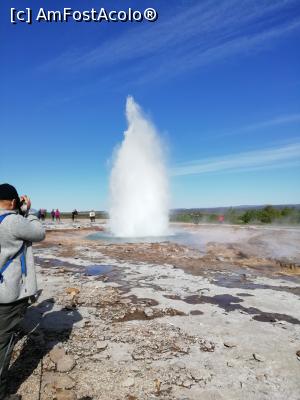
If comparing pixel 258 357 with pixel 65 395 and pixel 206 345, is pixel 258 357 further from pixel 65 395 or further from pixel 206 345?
pixel 65 395

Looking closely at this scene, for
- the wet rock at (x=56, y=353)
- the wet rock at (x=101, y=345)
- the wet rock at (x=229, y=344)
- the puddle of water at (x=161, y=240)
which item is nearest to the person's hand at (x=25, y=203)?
the wet rock at (x=56, y=353)

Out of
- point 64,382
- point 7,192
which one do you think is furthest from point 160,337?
point 7,192

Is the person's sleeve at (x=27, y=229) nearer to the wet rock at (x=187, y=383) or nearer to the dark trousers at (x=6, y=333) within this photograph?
the dark trousers at (x=6, y=333)

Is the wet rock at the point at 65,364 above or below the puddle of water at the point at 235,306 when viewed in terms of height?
above

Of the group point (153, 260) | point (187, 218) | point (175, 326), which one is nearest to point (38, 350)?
point (175, 326)

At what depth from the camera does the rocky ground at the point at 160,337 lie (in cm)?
404

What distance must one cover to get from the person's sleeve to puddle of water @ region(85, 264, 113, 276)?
7204mm

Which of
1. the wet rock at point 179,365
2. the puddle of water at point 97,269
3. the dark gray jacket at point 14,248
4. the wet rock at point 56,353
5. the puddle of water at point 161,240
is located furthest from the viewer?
the puddle of water at point 161,240

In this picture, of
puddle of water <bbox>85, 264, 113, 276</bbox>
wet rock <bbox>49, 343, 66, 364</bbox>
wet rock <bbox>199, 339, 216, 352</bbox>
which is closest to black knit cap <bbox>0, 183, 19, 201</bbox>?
wet rock <bbox>49, 343, 66, 364</bbox>

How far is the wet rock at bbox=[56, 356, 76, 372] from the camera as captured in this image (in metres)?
4.35

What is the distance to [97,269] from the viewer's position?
1136cm

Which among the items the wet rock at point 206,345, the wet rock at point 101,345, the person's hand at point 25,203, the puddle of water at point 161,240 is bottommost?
the wet rock at point 206,345

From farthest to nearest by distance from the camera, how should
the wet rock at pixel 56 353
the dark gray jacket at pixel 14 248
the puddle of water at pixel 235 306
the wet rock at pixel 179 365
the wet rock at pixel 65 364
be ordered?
the puddle of water at pixel 235 306, the wet rock at pixel 56 353, the wet rock at pixel 179 365, the wet rock at pixel 65 364, the dark gray jacket at pixel 14 248

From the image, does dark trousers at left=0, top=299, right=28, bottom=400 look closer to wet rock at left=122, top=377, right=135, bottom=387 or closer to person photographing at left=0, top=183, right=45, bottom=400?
person photographing at left=0, top=183, right=45, bottom=400
